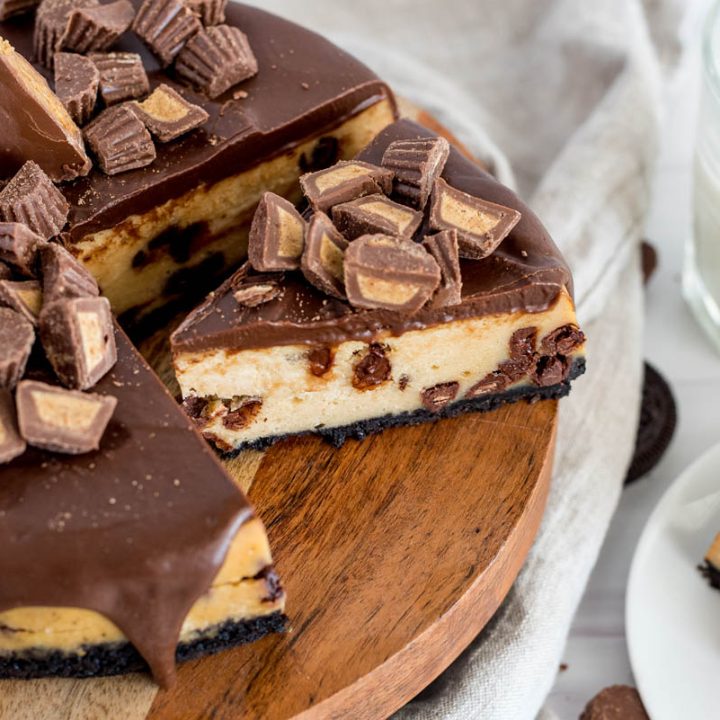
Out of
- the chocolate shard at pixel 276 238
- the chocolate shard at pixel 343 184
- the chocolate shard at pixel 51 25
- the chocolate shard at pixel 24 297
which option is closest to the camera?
the chocolate shard at pixel 24 297

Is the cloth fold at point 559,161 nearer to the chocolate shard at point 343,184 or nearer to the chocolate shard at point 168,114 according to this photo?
the chocolate shard at point 343,184

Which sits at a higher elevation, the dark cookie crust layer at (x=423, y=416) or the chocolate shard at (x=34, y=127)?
the chocolate shard at (x=34, y=127)

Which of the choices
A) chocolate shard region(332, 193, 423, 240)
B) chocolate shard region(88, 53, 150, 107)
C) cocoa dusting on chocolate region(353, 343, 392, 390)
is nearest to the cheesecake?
chocolate shard region(88, 53, 150, 107)

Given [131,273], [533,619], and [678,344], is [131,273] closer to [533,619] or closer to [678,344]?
[533,619]

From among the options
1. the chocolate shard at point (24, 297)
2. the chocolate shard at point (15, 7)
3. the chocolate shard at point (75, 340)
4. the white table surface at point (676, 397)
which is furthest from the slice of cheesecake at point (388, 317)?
the chocolate shard at point (15, 7)

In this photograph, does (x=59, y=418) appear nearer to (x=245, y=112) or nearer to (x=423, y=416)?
(x=423, y=416)

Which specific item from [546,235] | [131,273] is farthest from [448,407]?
[131,273]

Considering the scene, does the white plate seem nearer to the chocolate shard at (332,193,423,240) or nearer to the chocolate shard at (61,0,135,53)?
the chocolate shard at (332,193,423,240)
